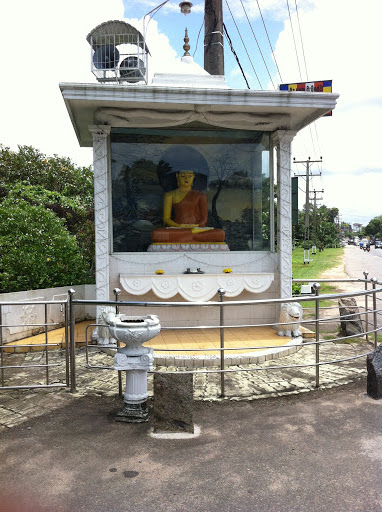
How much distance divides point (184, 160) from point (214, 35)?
8.89 metres

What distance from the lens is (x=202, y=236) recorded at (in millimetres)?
8711

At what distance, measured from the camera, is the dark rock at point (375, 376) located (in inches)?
183

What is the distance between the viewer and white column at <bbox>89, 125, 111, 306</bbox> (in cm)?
760

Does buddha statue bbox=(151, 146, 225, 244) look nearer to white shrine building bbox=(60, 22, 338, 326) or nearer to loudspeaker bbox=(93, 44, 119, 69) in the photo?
white shrine building bbox=(60, 22, 338, 326)

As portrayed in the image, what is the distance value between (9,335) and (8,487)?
483cm

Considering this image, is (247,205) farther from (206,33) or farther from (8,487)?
(206,33)

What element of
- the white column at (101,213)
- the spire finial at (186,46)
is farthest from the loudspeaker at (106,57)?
the spire finial at (186,46)

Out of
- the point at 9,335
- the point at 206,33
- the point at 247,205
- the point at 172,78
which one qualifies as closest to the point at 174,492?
the point at 9,335

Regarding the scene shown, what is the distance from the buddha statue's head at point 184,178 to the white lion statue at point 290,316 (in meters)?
3.27

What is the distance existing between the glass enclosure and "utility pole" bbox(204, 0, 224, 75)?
26.5 ft

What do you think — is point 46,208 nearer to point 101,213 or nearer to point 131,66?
point 131,66

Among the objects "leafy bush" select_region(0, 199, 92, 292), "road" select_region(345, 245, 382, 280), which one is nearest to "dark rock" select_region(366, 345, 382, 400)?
"leafy bush" select_region(0, 199, 92, 292)

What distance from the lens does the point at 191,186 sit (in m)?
9.30

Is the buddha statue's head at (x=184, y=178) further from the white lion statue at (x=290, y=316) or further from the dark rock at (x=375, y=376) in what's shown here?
the dark rock at (x=375, y=376)
